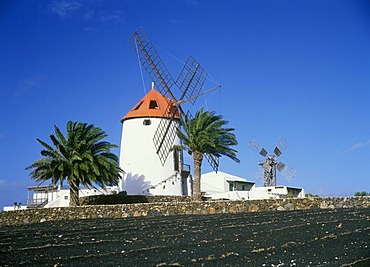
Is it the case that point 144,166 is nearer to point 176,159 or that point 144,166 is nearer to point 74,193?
point 176,159

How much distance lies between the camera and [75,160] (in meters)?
23.4

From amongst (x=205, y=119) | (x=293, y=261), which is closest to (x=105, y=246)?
(x=293, y=261)

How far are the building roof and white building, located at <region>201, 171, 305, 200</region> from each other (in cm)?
706

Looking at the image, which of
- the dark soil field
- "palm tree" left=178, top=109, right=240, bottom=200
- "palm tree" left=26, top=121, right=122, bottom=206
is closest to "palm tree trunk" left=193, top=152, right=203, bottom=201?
"palm tree" left=178, top=109, right=240, bottom=200

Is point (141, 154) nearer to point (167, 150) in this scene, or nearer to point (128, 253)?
point (167, 150)

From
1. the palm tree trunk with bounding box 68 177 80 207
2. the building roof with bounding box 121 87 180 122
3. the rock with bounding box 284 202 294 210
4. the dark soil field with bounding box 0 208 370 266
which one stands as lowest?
the dark soil field with bounding box 0 208 370 266

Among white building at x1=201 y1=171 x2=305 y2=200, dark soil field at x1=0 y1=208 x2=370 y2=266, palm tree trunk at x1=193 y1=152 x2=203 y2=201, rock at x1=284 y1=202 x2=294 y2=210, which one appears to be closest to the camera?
dark soil field at x1=0 y1=208 x2=370 y2=266

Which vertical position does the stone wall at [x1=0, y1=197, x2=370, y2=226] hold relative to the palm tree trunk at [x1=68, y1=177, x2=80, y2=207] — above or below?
below

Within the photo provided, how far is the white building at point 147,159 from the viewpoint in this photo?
3219cm

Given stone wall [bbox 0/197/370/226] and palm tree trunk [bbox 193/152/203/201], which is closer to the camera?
stone wall [bbox 0/197/370/226]

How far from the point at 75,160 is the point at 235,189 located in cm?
2159

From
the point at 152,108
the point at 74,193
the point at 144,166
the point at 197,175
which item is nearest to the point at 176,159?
the point at 144,166

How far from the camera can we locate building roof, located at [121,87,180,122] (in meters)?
33.1

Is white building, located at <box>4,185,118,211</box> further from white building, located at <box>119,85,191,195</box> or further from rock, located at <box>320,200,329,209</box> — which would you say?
rock, located at <box>320,200,329,209</box>
